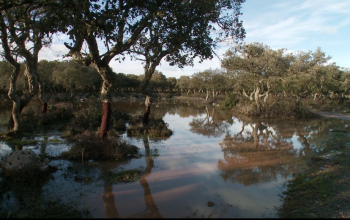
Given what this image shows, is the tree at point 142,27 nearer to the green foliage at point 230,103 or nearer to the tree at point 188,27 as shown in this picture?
the tree at point 188,27

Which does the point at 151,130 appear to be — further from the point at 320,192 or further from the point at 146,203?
the point at 320,192

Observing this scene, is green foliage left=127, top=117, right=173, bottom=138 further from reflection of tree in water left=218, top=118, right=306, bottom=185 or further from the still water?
reflection of tree in water left=218, top=118, right=306, bottom=185

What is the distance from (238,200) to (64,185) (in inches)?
203

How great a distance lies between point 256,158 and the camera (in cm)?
1143

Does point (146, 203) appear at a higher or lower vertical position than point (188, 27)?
lower

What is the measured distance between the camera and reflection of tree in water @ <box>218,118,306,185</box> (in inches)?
356

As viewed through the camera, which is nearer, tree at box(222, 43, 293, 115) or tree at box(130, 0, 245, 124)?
tree at box(130, 0, 245, 124)

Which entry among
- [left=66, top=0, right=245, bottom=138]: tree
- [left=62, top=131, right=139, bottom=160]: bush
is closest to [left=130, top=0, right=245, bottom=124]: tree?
[left=66, top=0, right=245, bottom=138]: tree

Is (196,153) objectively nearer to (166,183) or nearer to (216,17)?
(166,183)

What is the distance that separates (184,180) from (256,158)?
4.67 metres

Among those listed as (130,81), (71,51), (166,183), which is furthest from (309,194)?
(130,81)

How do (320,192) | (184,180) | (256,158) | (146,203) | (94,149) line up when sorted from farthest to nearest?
1. (256,158)
2. (94,149)
3. (184,180)
4. (320,192)
5. (146,203)

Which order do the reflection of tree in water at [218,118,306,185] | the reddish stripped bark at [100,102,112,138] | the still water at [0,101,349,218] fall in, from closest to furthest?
1. the still water at [0,101,349,218]
2. the reflection of tree in water at [218,118,306,185]
3. the reddish stripped bark at [100,102,112,138]

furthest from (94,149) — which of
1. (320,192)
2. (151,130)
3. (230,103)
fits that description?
(230,103)
